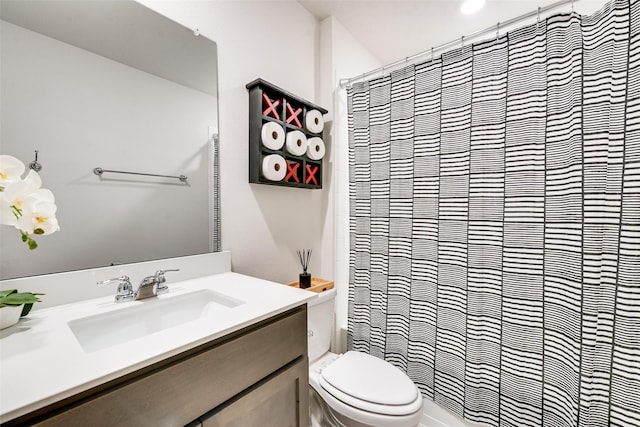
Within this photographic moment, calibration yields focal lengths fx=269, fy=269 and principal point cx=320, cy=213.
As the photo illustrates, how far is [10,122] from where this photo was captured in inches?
30.8

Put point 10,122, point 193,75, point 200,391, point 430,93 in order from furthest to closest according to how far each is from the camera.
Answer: point 430,93, point 193,75, point 10,122, point 200,391

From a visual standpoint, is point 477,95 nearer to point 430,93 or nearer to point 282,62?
point 430,93

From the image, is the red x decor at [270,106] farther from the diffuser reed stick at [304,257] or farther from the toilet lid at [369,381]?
the toilet lid at [369,381]

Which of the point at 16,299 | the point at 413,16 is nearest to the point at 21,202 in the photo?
the point at 16,299

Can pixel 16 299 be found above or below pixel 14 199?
below

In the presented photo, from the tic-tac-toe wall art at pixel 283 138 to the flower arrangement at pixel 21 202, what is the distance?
82cm

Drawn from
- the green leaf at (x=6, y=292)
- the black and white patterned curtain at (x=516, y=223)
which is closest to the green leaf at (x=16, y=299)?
the green leaf at (x=6, y=292)

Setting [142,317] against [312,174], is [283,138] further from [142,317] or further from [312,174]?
[142,317]

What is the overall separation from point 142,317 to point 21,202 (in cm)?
46

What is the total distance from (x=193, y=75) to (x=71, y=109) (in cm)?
48

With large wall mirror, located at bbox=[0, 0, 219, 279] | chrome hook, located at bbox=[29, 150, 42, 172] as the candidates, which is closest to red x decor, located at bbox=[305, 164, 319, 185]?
large wall mirror, located at bbox=[0, 0, 219, 279]

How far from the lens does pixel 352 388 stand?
3.73 ft

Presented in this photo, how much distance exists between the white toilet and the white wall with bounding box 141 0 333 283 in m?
0.36

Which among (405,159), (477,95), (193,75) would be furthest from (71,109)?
(477,95)
